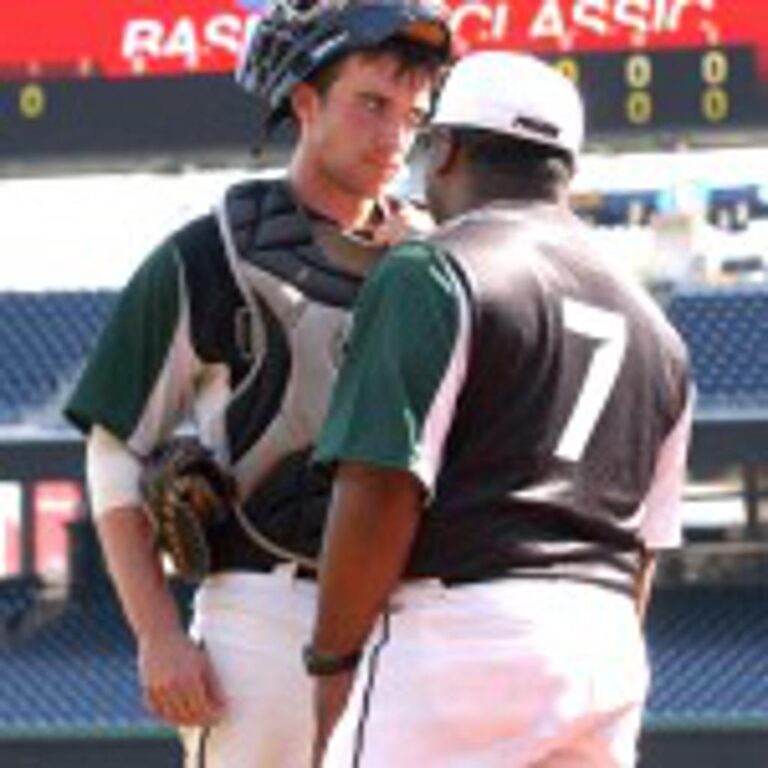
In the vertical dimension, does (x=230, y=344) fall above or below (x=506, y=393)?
below

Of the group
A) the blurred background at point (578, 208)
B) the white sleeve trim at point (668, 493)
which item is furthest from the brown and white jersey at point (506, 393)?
the blurred background at point (578, 208)

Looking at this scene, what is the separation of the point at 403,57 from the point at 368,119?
0.09m

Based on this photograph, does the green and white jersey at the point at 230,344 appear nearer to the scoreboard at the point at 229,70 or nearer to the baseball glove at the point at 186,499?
the baseball glove at the point at 186,499

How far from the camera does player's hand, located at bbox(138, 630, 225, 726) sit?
355 cm

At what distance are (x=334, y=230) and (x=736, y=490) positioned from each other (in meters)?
15.0

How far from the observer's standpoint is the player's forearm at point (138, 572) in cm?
362

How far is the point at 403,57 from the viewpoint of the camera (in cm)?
359

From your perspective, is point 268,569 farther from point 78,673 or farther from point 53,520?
point 53,520

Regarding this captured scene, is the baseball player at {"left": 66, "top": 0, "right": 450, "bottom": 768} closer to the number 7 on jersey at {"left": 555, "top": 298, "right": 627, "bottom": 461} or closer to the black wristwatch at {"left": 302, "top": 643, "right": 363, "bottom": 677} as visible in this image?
the black wristwatch at {"left": 302, "top": 643, "right": 363, "bottom": 677}

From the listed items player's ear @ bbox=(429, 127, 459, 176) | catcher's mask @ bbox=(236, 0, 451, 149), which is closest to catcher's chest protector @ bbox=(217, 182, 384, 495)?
catcher's mask @ bbox=(236, 0, 451, 149)

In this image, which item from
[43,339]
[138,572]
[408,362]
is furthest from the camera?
[43,339]

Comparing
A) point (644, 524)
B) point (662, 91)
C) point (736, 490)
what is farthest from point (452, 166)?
point (736, 490)

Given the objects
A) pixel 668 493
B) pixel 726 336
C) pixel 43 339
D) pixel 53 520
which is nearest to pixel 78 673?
pixel 43 339

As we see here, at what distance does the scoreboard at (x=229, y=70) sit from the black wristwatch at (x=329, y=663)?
11752mm
